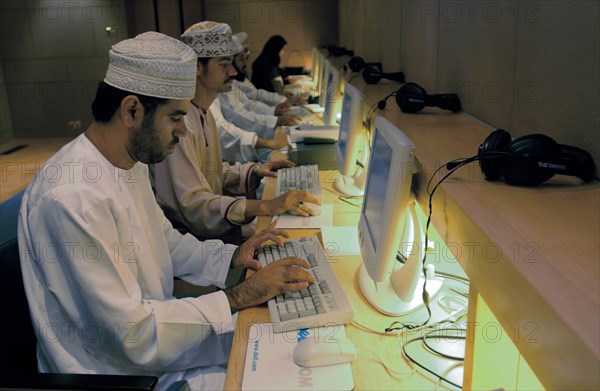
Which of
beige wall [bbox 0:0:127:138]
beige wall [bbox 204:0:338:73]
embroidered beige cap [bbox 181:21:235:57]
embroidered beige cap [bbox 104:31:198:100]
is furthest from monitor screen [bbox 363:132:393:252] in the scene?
beige wall [bbox 204:0:338:73]

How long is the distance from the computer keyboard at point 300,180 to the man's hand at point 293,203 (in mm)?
85

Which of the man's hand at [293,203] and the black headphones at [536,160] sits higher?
the black headphones at [536,160]

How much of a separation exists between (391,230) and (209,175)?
1.76 metres

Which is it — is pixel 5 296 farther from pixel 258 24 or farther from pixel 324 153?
pixel 258 24

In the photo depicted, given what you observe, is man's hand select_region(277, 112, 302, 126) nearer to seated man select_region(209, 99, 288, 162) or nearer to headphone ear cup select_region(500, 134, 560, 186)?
seated man select_region(209, 99, 288, 162)

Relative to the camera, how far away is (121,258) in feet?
4.86

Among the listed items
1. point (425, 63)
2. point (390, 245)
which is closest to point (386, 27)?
point (425, 63)

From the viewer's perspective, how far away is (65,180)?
55.3 inches

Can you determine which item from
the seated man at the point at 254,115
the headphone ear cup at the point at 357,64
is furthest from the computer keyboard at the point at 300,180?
the headphone ear cup at the point at 357,64

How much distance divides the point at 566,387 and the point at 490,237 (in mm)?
321

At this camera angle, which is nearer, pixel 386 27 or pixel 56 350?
pixel 56 350

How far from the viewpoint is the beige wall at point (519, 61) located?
124 cm

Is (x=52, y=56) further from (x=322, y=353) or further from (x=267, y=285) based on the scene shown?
(x=322, y=353)

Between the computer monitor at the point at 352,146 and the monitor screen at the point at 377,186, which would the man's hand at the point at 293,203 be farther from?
the monitor screen at the point at 377,186
